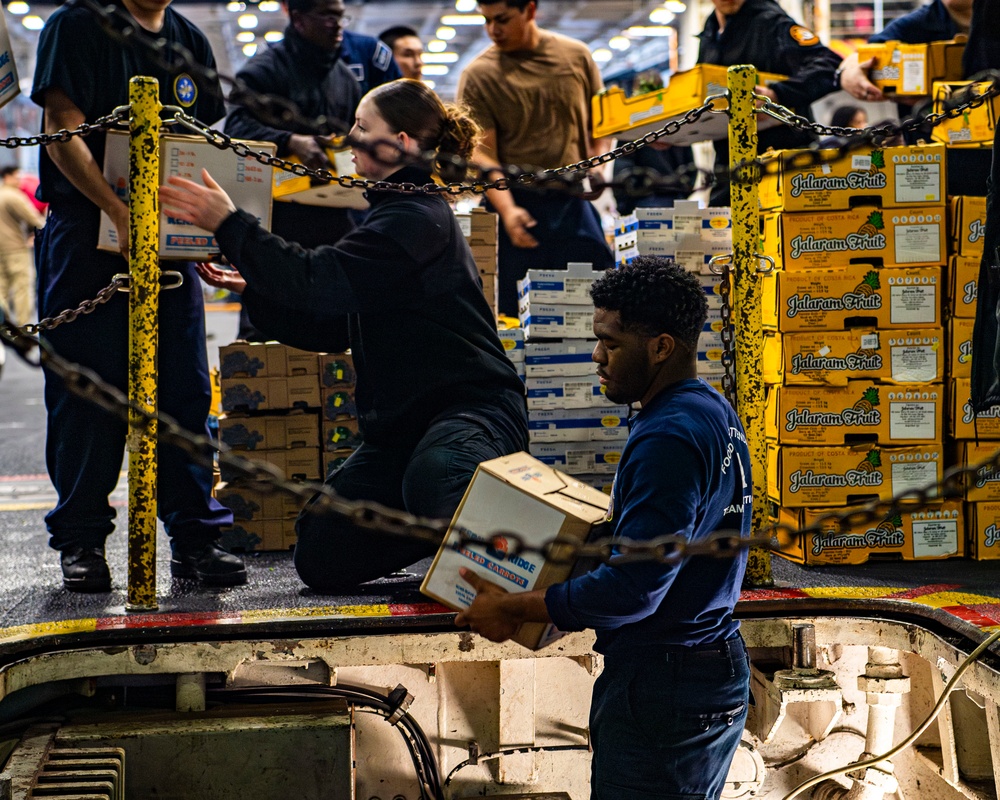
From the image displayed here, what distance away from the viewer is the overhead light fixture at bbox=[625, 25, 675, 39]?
23719 mm

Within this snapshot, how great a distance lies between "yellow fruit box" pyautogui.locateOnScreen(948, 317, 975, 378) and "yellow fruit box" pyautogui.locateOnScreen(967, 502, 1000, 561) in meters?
0.54

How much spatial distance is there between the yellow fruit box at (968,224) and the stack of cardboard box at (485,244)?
82.5 inches

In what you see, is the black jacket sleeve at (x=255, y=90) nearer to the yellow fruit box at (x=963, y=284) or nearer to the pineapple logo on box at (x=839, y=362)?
the pineapple logo on box at (x=839, y=362)

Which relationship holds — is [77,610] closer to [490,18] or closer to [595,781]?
[595,781]

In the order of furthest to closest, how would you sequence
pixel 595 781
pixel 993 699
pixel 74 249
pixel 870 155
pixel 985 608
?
pixel 870 155 → pixel 74 249 → pixel 985 608 → pixel 993 699 → pixel 595 781

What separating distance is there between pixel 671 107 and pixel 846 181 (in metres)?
1.41

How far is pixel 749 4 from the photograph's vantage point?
609cm

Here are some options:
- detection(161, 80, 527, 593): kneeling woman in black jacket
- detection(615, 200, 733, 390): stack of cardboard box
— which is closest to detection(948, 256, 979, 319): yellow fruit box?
detection(615, 200, 733, 390): stack of cardboard box

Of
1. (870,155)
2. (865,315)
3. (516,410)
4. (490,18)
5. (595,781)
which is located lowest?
(595,781)

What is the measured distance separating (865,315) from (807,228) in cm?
43

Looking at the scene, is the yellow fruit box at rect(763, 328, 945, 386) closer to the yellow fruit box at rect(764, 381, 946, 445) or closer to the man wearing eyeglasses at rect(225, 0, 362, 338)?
the yellow fruit box at rect(764, 381, 946, 445)

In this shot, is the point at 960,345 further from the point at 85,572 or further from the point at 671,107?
the point at 85,572

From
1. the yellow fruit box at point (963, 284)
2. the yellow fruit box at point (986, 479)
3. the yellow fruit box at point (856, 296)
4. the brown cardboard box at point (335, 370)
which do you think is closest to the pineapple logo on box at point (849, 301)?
the yellow fruit box at point (856, 296)

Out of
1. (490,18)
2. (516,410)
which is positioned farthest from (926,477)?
(490,18)
